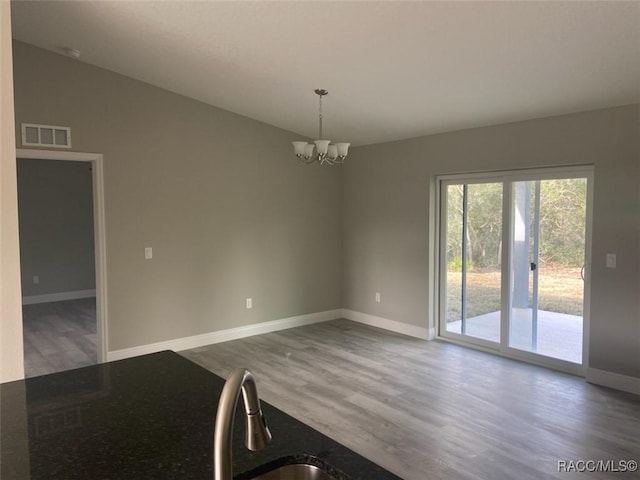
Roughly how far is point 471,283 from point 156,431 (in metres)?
4.55

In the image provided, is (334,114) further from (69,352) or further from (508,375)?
(69,352)

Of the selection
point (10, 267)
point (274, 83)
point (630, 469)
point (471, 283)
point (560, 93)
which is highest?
point (274, 83)

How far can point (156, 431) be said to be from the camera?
1.27 m

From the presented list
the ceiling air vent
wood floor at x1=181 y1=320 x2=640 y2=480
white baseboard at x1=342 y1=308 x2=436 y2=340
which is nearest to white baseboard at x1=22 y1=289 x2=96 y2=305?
wood floor at x1=181 y1=320 x2=640 y2=480

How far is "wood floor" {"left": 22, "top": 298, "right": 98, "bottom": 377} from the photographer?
15.7 ft

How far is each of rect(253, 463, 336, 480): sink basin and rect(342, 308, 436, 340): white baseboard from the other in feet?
15.1

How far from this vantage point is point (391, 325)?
5980 millimetres

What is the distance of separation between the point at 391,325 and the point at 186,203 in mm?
3053

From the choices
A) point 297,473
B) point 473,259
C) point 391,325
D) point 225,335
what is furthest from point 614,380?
point 225,335

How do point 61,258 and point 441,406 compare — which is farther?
point 61,258

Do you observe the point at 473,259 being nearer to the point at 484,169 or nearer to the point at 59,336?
the point at 484,169

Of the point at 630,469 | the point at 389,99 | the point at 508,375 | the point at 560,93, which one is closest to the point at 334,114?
the point at 389,99

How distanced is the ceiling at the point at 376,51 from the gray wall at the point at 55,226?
4.15 m

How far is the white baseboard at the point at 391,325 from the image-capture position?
5547mm
